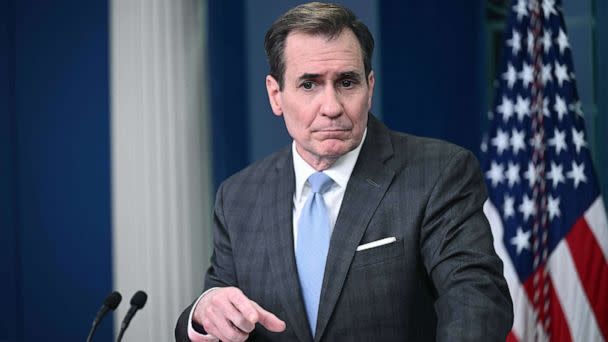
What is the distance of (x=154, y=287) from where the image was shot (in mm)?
4484

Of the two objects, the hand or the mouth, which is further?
the mouth

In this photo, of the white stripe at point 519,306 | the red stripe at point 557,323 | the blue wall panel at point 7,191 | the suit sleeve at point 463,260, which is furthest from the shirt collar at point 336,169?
the blue wall panel at point 7,191

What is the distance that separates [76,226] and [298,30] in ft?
10.2

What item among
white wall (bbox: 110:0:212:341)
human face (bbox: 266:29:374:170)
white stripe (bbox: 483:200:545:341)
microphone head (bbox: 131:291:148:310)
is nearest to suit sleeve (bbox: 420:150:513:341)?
human face (bbox: 266:29:374:170)

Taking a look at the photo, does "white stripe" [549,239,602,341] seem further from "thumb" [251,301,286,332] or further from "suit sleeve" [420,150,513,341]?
"thumb" [251,301,286,332]

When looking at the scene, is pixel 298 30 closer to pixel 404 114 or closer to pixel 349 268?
pixel 349 268

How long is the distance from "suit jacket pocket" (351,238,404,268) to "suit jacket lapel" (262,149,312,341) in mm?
158

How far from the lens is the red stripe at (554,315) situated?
3.70m

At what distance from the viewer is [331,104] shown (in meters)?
1.94

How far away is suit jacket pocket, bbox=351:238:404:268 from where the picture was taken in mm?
1916

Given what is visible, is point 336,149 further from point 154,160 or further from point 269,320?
point 154,160

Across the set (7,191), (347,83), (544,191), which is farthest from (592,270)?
(7,191)

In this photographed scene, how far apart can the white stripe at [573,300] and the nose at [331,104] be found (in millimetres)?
2123

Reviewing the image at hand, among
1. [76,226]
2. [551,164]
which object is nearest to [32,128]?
[76,226]
